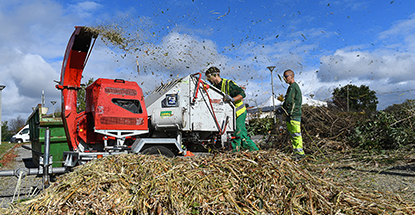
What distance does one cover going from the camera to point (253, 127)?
7.60 m

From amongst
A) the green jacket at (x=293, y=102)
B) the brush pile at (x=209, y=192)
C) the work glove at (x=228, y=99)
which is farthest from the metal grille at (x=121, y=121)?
the green jacket at (x=293, y=102)

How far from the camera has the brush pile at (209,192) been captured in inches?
84.7

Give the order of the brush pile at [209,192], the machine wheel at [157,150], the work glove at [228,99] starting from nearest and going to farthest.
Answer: the brush pile at [209,192] → the machine wheel at [157,150] → the work glove at [228,99]

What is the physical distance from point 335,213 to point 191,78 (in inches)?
158

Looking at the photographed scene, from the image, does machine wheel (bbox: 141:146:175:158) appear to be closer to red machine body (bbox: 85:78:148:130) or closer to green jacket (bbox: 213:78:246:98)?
red machine body (bbox: 85:78:148:130)

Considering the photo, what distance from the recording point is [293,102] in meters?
5.52

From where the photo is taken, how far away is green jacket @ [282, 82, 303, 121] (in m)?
5.42

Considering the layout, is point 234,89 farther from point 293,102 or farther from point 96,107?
point 96,107

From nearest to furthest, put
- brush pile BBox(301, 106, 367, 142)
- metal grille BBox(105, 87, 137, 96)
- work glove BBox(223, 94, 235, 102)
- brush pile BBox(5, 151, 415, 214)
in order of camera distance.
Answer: brush pile BBox(5, 151, 415, 214)
metal grille BBox(105, 87, 137, 96)
work glove BBox(223, 94, 235, 102)
brush pile BBox(301, 106, 367, 142)

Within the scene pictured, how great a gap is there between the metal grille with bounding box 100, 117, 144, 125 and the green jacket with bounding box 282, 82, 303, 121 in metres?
2.95

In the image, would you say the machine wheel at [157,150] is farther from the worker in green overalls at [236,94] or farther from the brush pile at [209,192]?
the brush pile at [209,192]

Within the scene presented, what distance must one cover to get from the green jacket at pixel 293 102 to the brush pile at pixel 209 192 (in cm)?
290

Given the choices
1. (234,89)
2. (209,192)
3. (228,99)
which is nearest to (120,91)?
(228,99)

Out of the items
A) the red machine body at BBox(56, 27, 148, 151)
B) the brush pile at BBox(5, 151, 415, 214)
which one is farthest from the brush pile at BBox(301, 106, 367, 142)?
the brush pile at BBox(5, 151, 415, 214)
